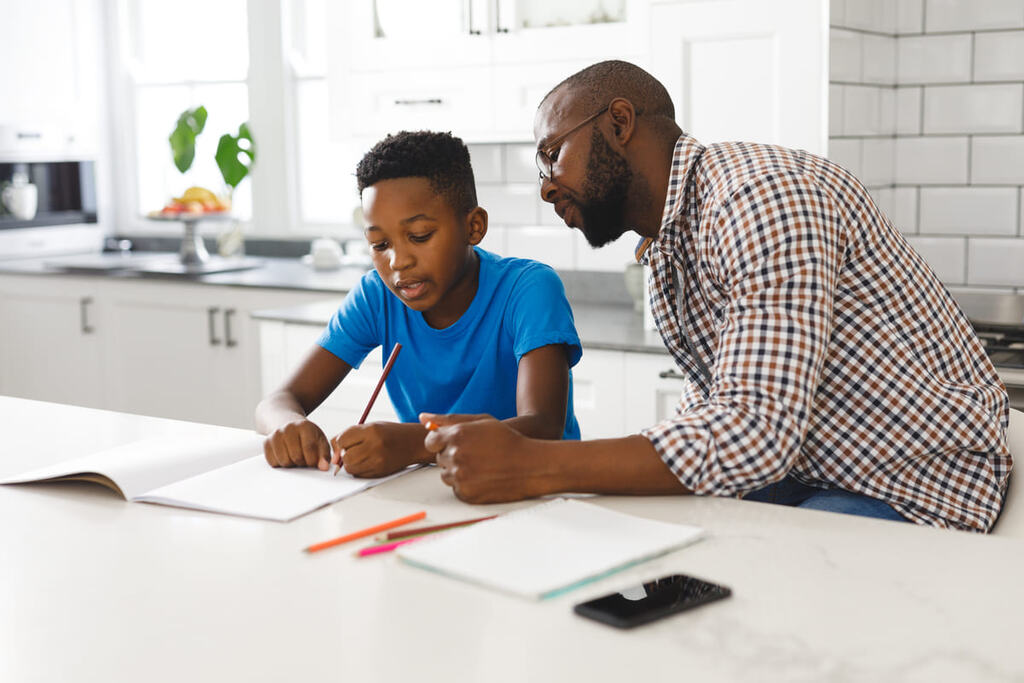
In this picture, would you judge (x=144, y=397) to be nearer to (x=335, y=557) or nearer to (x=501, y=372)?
(x=501, y=372)

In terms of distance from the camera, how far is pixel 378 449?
1380mm

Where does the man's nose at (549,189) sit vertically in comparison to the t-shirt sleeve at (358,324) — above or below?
above

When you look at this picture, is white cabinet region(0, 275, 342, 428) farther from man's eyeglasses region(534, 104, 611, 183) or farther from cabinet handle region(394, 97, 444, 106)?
man's eyeglasses region(534, 104, 611, 183)

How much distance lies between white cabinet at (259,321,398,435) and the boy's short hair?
129cm

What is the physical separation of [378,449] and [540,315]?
0.43 meters

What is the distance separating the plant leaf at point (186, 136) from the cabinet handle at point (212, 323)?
810mm

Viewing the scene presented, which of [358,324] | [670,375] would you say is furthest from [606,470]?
[670,375]

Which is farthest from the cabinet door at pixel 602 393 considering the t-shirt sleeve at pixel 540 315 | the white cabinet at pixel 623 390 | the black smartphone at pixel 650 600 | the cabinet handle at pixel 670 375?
the black smartphone at pixel 650 600

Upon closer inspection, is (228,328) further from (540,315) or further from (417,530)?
(417,530)

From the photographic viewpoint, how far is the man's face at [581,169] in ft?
4.94

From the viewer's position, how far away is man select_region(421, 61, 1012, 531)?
1.25 meters

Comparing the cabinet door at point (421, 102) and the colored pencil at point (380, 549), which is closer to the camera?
the colored pencil at point (380, 549)

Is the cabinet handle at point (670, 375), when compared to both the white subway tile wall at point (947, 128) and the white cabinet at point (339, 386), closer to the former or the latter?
the white subway tile wall at point (947, 128)

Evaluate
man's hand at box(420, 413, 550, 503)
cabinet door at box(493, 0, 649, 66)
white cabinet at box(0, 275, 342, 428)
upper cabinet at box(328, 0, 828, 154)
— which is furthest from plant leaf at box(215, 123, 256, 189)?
man's hand at box(420, 413, 550, 503)
